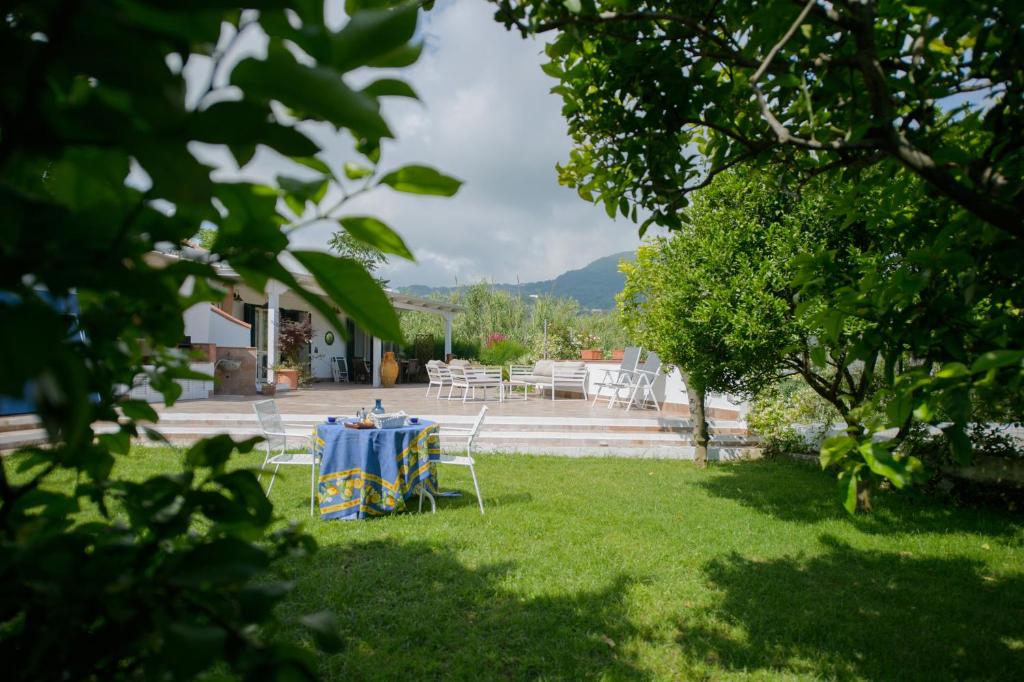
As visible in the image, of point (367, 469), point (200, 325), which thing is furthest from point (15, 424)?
point (367, 469)

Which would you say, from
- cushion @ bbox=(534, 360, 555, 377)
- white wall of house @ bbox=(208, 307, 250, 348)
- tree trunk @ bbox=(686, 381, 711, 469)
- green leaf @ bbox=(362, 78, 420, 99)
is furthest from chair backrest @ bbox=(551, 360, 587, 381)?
green leaf @ bbox=(362, 78, 420, 99)

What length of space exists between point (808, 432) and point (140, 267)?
932 centimetres

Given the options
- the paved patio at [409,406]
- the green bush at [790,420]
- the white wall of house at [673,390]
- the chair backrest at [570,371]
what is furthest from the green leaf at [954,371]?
the chair backrest at [570,371]

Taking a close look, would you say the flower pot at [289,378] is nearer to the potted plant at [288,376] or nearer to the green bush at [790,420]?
the potted plant at [288,376]

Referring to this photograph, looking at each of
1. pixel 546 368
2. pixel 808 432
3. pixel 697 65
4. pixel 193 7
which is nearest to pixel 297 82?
pixel 193 7

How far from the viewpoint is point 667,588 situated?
12.4 ft

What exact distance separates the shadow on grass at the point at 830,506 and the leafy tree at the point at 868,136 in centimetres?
400

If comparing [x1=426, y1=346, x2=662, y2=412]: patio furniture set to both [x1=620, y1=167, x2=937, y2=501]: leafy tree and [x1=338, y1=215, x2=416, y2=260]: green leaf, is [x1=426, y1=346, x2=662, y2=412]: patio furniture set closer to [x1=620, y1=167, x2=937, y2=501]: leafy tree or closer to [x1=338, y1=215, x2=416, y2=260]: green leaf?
[x1=620, y1=167, x2=937, y2=501]: leafy tree

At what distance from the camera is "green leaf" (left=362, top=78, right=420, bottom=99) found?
1.40 feet

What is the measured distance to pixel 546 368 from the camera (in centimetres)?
1580

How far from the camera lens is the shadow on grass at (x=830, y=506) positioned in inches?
214

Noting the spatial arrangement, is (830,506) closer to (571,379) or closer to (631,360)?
(631,360)

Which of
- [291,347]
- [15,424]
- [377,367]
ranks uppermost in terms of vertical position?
[291,347]

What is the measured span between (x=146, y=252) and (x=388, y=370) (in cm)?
1669
